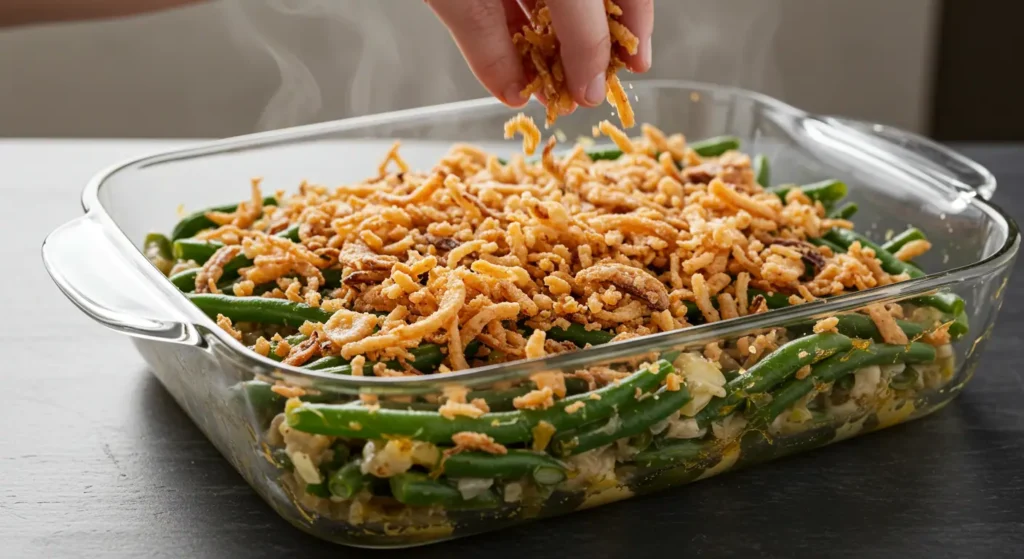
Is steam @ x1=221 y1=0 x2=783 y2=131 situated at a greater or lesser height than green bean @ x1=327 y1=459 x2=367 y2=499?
lesser

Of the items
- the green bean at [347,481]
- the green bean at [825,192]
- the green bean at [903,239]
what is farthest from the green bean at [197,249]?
the green bean at [903,239]

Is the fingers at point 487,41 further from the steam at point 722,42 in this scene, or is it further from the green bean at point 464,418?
the steam at point 722,42

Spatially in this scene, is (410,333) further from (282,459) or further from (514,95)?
(514,95)

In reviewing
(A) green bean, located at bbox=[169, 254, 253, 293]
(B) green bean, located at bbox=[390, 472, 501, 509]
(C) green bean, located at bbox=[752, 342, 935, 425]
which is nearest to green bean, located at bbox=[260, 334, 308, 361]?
(A) green bean, located at bbox=[169, 254, 253, 293]

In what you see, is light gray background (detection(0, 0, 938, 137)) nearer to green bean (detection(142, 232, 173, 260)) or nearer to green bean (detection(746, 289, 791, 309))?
green bean (detection(142, 232, 173, 260))

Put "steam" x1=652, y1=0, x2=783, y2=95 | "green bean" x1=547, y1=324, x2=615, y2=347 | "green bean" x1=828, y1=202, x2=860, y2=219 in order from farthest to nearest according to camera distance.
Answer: "steam" x1=652, y1=0, x2=783, y2=95
"green bean" x1=828, y1=202, x2=860, y2=219
"green bean" x1=547, y1=324, x2=615, y2=347

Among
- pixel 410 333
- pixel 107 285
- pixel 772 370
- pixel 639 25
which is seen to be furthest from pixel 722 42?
pixel 107 285

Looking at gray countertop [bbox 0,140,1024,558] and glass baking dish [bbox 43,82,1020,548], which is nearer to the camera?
glass baking dish [bbox 43,82,1020,548]
